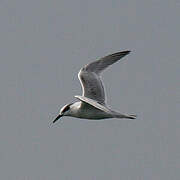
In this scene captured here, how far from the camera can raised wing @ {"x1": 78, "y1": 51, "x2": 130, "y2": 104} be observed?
25.8m

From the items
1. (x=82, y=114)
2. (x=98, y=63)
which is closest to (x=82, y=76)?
(x=98, y=63)

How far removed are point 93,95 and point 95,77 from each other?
48.4 inches

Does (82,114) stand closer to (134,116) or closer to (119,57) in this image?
(134,116)

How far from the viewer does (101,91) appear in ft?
85.4

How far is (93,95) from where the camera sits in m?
25.8

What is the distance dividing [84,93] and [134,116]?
2985 millimetres

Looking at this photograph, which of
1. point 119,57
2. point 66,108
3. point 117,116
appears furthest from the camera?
point 119,57

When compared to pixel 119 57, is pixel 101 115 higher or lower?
lower

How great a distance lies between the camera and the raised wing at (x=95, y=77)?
2584 centimetres

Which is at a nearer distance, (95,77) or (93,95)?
(93,95)

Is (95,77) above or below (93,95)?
above

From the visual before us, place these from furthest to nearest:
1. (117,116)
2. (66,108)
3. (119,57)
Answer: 1. (119,57)
2. (66,108)
3. (117,116)

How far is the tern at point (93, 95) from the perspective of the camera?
945 inches

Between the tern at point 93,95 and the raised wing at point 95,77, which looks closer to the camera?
the tern at point 93,95
